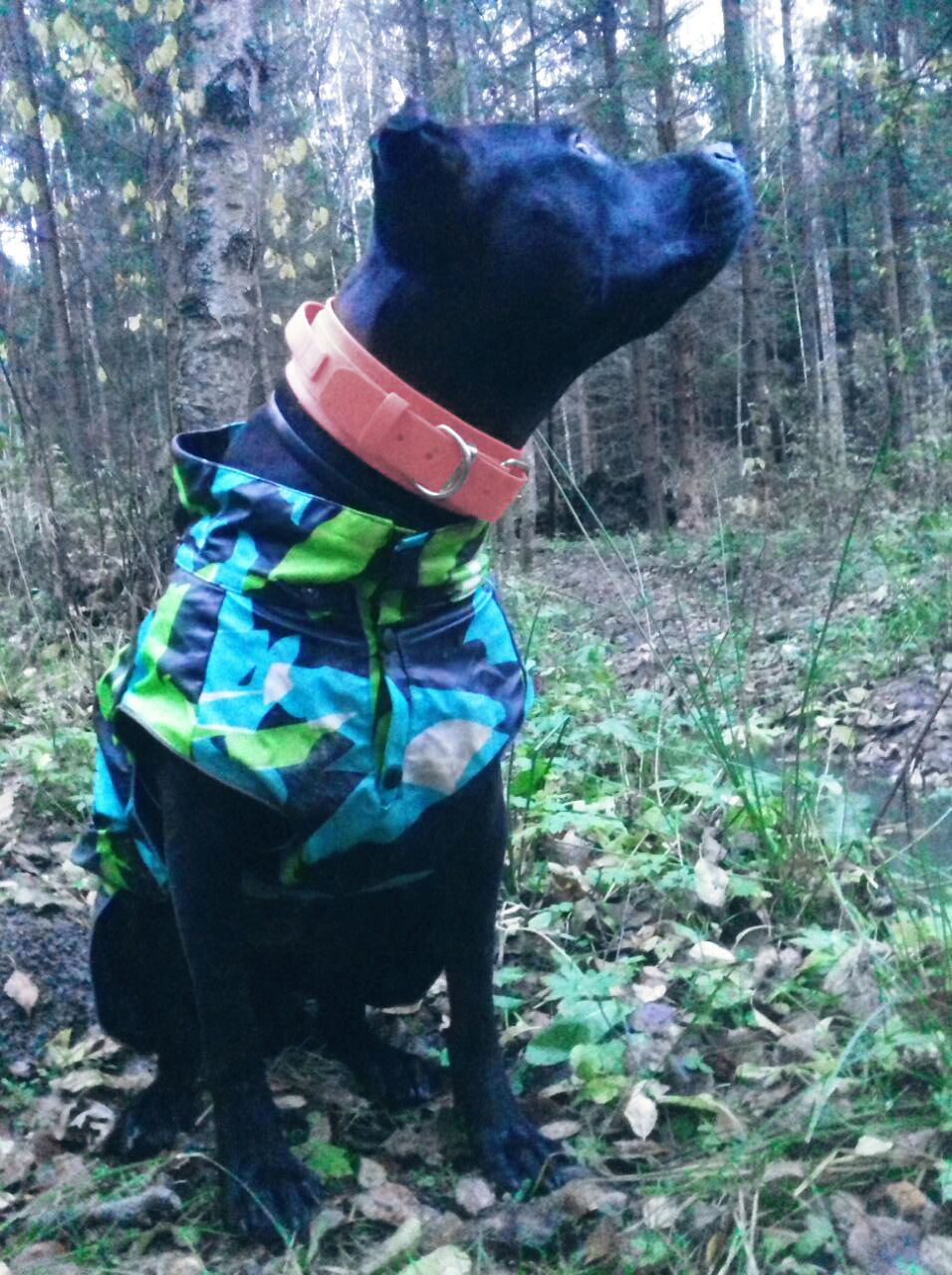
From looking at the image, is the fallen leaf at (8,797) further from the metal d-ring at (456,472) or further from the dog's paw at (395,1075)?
the metal d-ring at (456,472)

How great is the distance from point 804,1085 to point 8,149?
13.6 metres

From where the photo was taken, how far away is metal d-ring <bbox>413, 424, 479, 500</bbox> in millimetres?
1690

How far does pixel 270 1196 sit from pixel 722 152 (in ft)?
6.03

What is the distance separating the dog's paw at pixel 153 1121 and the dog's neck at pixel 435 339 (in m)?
1.28

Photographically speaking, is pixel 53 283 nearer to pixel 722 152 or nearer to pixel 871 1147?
pixel 722 152

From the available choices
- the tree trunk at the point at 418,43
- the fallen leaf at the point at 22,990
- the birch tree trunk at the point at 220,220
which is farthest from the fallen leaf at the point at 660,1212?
the tree trunk at the point at 418,43

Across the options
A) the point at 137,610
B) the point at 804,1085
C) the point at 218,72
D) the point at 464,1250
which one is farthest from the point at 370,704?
the point at 218,72

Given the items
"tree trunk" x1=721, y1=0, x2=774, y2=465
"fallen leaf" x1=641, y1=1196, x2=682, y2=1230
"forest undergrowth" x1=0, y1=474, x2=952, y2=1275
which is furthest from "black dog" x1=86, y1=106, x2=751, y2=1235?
"tree trunk" x1=721, y1=0, x2=774, y2=465

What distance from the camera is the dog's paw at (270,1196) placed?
1.75 m

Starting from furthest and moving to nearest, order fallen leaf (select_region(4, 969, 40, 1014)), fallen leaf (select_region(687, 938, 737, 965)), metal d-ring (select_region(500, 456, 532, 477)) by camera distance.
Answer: fallen leaf (select_region(4, 969, 40, 1014)), fallen leaf (select_region(687, 938, 737, 965)), metal d-ring (select_region(500, 456, 532, 477))

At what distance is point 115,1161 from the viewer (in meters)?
2.01

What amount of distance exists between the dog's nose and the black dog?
0.02 meters

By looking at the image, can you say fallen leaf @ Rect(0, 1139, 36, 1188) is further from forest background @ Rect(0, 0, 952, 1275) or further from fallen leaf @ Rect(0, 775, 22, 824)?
fallen leaf @ Rect(0, 775, 22, 824)

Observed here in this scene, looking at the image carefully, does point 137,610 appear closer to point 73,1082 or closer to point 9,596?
point 9,596
